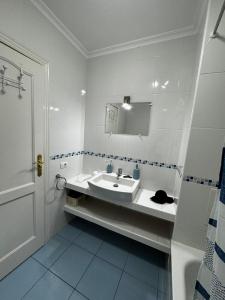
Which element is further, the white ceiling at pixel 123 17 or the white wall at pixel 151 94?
the white wall at pixel 151 94

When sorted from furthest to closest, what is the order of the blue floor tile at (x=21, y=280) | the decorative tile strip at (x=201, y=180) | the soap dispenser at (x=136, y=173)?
1. the soap dispenser at (x=136, y=173)
2. the blue floor tile at (x=21, y=280)
3. the decorative tile strip at (x=201, y=180)

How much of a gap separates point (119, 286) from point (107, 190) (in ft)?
2.95

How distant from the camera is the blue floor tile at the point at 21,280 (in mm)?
1159

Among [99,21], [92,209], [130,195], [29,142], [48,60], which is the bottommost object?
[92,209]

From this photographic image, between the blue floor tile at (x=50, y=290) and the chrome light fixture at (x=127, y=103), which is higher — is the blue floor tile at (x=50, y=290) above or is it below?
below

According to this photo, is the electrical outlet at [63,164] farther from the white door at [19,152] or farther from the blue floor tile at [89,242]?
the blue floor tile at [89,242]

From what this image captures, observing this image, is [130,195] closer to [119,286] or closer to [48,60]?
[119,286]

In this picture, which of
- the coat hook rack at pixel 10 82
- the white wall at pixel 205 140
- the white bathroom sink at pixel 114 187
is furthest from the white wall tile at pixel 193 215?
the coat hook rack at pixel 10 82

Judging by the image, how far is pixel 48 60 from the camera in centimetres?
140

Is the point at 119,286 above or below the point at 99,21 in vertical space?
below

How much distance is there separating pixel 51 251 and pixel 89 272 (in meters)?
0.53

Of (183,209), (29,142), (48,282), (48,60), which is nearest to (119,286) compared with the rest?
(48,282)

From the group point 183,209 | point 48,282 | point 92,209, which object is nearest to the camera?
point 183,209

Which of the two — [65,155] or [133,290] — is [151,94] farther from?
[133,290]
